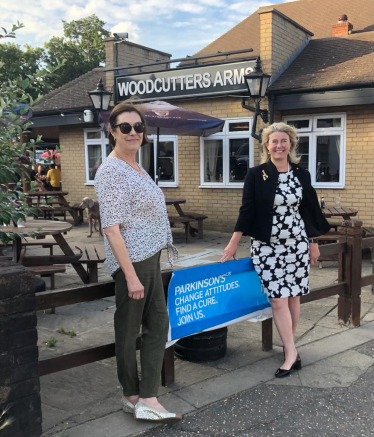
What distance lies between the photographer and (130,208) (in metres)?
2.72

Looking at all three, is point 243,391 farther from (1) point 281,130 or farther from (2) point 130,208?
(1) point 281,130

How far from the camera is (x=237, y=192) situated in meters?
10.8

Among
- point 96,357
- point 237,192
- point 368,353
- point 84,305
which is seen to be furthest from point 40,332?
point 237,192

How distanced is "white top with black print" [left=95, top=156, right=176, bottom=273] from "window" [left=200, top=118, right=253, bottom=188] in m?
8.04

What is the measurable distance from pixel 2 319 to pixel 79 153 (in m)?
11.5

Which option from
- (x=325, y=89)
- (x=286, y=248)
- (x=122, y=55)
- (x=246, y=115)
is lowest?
(x=286, y=248)

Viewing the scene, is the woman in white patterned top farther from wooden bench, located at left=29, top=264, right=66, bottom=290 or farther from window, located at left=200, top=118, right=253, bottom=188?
window, located at left=200, top=118, right=253, bottom=188

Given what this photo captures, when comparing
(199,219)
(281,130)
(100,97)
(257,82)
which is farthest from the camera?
(100,97)

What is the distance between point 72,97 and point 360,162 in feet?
27.5

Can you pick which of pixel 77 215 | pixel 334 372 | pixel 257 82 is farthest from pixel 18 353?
pixel 77 215

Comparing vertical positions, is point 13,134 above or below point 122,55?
below

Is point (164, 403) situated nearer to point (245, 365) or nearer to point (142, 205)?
point (245, 365)

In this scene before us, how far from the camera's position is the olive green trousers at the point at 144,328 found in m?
2.83

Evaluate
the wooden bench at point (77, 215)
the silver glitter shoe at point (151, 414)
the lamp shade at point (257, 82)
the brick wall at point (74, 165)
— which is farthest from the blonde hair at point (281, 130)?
the brick wall at point (74, 165)
